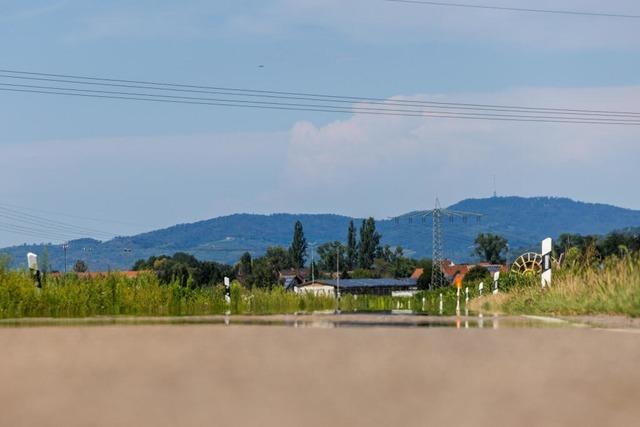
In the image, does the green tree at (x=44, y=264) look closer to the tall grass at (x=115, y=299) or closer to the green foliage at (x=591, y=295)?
the tall grass at (x=115, y=299)

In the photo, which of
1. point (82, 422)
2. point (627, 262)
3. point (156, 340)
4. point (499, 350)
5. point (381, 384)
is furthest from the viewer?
point (627, 262)

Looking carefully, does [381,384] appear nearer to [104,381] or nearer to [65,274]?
[104,381]

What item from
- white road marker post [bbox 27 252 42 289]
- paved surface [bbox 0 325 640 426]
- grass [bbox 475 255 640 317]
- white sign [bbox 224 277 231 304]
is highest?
white road marker post [bbox 27 252 42 289]

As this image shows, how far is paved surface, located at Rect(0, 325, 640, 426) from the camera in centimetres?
591

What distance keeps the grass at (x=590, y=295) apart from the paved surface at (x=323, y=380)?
21.6ft

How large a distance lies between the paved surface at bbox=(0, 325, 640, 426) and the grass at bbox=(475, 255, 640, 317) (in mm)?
6570

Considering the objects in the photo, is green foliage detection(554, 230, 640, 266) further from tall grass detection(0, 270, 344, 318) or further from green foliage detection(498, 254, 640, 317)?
tall grass detection(0, 270, 344, 318)

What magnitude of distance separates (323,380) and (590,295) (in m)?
13.4

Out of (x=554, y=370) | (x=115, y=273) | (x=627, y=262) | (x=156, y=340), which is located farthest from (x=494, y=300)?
(x=554, y=370)

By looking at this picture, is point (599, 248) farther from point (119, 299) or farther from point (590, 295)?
point (590, 295)

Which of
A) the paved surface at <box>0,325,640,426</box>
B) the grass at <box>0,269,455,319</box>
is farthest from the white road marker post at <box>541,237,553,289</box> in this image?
the paved surface at <box>0,325,640,426</box>

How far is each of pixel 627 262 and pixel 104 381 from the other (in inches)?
680

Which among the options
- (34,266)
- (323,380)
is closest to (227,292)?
(34,266)

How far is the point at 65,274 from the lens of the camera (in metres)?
27.6
